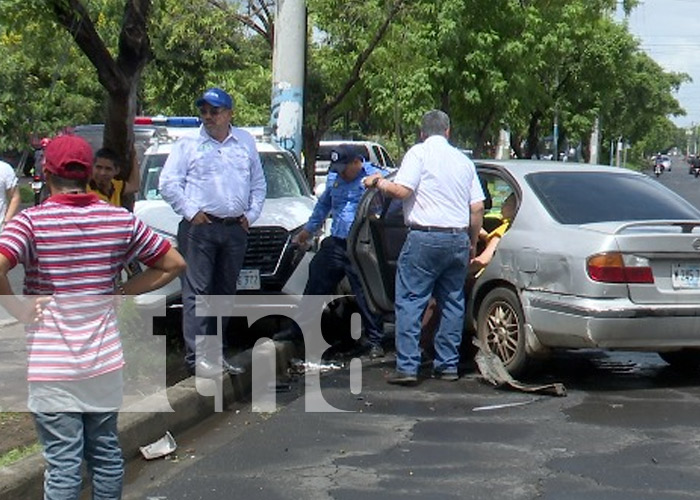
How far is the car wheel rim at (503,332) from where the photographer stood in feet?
27.0

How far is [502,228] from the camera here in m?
8.48

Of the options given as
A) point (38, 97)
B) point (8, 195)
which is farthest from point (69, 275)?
point (38, 97)

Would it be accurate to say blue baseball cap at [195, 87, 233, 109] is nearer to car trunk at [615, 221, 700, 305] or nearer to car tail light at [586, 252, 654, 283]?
car tail light at [586, 252, 654, 283]

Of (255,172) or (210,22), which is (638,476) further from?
(210,22)

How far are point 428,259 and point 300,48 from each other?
5.41m

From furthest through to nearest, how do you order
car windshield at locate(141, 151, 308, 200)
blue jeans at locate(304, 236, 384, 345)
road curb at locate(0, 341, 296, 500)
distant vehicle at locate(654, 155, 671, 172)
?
1. distant vehicle at locate(654, 155, 671, 172)
2. car windshield at locate(141, 151, 308, 200)
3. blue jeans at locate(304, 236, 384, 345)
4. road curb at locate(0, 341, 296, 500)

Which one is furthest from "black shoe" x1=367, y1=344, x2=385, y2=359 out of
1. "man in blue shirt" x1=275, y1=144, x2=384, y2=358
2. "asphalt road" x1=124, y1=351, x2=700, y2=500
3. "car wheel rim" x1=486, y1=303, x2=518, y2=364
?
"car wheel rim" x1=486, y1=303, x2=518, y2=364

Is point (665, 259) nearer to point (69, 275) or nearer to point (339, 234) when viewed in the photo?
point (339, 234)

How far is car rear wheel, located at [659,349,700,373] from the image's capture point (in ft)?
29.0

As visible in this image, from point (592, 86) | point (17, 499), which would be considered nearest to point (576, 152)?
point (592, 86)

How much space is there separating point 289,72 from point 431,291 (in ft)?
17.2

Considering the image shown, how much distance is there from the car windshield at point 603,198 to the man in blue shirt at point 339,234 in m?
1.52

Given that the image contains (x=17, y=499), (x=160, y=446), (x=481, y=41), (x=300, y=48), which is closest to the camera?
(x=17, y=499)

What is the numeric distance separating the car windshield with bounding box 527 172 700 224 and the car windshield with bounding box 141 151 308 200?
311cm
